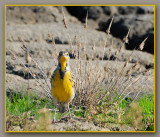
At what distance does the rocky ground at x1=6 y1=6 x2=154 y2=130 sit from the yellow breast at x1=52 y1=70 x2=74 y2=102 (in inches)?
91.8

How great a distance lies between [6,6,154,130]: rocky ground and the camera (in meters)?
6.96

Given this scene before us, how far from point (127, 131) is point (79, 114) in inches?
29.7

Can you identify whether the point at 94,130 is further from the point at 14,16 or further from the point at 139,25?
the point at 14,16

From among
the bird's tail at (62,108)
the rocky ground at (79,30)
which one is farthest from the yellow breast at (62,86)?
the rocky ground at (79,30)

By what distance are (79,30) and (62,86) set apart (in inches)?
187

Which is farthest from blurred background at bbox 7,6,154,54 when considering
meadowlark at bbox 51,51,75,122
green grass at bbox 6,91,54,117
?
meadowlark at bbox 51,51,75,122

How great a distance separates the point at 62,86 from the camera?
370cm

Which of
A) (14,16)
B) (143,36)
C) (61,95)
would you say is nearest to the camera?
(61,95)

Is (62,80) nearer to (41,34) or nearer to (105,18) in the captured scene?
(41,34)

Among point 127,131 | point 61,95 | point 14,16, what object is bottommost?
point 127,131

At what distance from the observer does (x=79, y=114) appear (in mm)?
4438

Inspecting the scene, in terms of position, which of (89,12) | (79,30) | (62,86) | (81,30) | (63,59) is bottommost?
(62,86)

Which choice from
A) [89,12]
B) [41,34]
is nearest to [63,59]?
[41,34]

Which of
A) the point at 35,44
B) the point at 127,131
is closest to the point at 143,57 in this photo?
the point at 35,44
